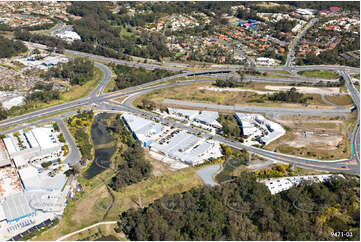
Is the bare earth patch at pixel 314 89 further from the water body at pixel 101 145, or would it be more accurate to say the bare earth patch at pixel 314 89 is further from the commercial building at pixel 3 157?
the commercial building at pixel 3 157

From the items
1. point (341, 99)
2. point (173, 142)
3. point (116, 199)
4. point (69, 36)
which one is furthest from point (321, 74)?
point (69, 36)

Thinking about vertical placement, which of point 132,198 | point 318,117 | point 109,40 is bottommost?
point 132,198

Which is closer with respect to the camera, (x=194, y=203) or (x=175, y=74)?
(x=194, y=203)

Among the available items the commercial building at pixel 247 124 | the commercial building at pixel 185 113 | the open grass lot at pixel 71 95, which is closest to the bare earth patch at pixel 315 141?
the commercial building at pixel 247 124

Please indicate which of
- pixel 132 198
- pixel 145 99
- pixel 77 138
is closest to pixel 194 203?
pixel 132 198

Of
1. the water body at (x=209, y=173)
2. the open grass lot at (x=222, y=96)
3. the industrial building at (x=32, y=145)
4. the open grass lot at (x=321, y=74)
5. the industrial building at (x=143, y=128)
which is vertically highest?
the open grass lot at (x=321, y=74)

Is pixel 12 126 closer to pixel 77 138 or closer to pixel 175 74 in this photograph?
pixel 77 138
